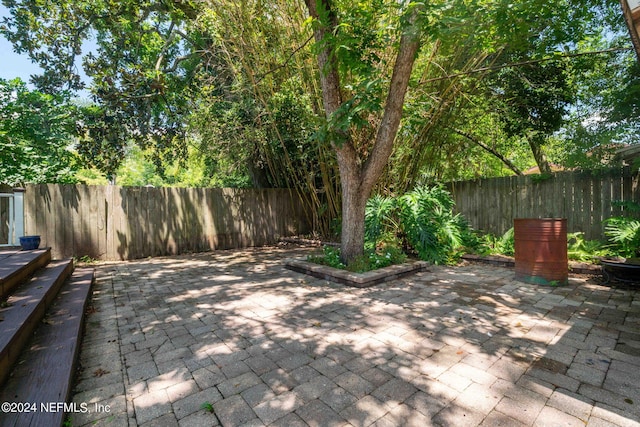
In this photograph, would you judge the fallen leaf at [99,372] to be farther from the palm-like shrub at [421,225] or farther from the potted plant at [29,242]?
the palm-like shrub at [421,225]

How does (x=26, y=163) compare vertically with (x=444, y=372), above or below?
above

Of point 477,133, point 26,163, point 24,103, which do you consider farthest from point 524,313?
point 24,103

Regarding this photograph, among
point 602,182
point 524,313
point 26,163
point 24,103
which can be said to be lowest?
point 524,313

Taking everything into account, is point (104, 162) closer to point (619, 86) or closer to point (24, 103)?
point (24, 103)

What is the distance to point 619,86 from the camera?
442 cm

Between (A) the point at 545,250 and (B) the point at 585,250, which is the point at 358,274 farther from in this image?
(B) the point at 585,250

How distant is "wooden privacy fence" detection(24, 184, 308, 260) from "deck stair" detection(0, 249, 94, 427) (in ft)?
6.19

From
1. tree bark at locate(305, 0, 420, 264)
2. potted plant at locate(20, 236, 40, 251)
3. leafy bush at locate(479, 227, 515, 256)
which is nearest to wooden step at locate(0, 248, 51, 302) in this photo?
potted plant at locate(20, 236, 40, 251)

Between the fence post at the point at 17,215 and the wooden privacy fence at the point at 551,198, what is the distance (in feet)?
24.9

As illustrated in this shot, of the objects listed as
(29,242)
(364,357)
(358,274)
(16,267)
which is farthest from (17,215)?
(364,357)

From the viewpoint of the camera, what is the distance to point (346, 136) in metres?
3.78

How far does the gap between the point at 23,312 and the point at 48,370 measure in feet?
2.41

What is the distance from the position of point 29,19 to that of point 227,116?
378 centimetres

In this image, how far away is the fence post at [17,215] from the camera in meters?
4.45
